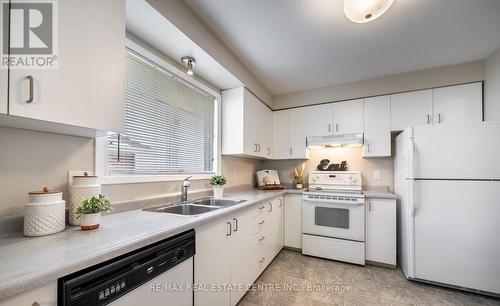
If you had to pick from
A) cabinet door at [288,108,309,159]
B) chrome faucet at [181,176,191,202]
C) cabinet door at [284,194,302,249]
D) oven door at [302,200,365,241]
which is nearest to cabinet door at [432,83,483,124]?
oven door at [302,200,365,241]

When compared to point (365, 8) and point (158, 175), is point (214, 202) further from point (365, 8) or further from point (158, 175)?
point (365, 8)

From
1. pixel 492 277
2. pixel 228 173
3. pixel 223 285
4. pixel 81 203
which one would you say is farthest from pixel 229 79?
pixel 492 277

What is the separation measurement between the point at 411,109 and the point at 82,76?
3384 millimetres

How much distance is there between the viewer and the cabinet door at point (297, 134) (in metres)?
3.32

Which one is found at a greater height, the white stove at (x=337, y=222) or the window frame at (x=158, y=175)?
the window frame at (x=158, y=175)

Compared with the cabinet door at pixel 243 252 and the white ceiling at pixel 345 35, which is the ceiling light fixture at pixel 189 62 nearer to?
the white ceiling at pixel 345 35

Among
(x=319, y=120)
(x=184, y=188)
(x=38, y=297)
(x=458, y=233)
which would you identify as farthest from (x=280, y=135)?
(x=38, y=297)

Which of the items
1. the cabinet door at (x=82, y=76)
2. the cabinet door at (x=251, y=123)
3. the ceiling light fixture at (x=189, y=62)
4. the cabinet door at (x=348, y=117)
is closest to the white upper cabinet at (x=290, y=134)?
the cabinet door at (x=348, y=117)

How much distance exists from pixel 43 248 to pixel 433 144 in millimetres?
3001

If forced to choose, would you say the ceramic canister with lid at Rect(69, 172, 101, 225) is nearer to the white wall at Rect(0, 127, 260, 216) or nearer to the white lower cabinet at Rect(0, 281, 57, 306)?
the white wall at Rect(0, 127, 260, 216)

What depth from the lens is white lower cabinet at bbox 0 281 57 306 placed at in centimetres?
58

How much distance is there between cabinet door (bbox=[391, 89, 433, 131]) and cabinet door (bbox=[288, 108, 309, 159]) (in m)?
1.20

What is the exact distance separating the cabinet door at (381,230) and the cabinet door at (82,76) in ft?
9.30

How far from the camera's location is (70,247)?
80 centimetres
